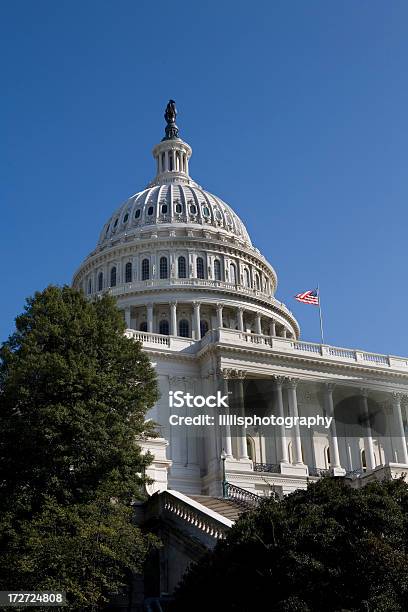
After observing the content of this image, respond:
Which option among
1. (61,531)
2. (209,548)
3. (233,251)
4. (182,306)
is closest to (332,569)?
(209,548)

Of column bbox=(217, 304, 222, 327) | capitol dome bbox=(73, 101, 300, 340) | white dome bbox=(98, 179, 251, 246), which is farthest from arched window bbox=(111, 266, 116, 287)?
column bbox=(217, 304, 222, 327)

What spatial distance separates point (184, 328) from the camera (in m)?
87.8

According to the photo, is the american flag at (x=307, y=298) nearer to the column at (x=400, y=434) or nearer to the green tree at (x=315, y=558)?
the column at (x=400, y=434)

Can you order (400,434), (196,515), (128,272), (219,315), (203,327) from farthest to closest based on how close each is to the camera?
1. (128,272)
2. (203,327)
3. (219,315)
4. (400,434)
5. (196,515)

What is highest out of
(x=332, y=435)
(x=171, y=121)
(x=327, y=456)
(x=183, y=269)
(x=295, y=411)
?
(x=171, y=121)

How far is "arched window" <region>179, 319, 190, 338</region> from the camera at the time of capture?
286 ft

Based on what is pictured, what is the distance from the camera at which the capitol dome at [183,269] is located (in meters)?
88.0

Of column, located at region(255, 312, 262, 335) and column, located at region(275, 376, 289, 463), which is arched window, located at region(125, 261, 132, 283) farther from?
column, located at region(275, 376, 289, 463)

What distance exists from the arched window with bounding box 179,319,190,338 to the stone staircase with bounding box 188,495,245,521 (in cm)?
4929

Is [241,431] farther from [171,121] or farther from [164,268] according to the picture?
[171,121]

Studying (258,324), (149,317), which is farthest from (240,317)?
(149,317)

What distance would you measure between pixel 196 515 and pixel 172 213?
240 ft

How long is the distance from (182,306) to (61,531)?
201 ft

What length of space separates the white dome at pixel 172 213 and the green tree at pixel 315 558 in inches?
2926
